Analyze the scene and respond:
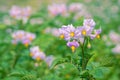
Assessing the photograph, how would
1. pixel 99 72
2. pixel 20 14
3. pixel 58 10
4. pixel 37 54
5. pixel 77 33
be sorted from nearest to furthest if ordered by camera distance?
pixel 99 72, pixel 77 33, pixel 37 54, pixel 20 14, pixel 58 10

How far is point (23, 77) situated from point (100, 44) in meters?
3.15

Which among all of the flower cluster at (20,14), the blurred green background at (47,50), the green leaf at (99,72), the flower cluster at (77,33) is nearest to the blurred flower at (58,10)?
the blurred green background at (47,50)

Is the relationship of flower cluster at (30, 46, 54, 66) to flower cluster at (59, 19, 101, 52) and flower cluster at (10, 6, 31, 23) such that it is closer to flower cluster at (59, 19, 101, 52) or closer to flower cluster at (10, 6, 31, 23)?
flower cluster at (10, 6, 31, 23)

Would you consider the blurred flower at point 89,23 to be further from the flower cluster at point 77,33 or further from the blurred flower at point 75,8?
the blurred flower at point 75,8

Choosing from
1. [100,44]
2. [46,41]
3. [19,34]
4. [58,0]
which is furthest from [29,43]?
[58,0]

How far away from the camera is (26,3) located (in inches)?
593

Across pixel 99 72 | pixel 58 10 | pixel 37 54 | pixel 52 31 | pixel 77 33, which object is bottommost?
pixel 99 72

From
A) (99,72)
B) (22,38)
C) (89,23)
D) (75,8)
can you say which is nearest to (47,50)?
(22,38)

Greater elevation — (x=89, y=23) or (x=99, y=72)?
(x=89, y=23)

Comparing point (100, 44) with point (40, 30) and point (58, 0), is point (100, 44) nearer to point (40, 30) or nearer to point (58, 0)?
point (40, 30)

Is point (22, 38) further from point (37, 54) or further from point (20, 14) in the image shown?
point (20, 14)

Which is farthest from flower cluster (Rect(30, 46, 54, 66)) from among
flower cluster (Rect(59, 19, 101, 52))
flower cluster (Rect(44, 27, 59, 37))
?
flower cluster (Rect(59, 19, 101, 52))

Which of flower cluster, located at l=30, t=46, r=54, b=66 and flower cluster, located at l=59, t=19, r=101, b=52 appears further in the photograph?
flower cluster, located at l=30, t=46, r=54, b=66

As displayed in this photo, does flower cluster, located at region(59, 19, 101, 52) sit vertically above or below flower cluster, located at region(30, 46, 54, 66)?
below
